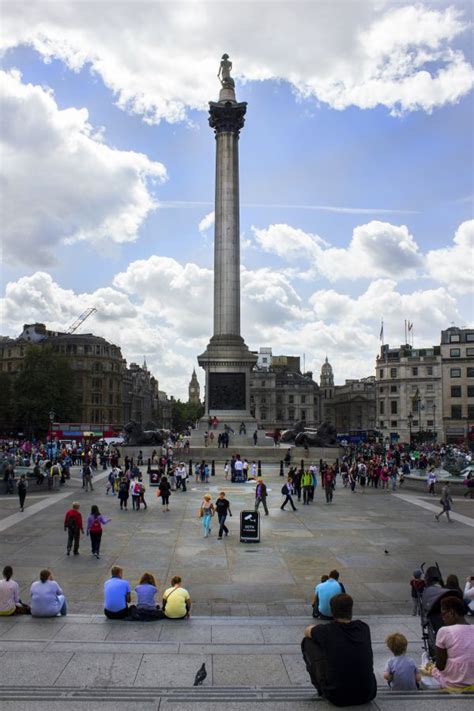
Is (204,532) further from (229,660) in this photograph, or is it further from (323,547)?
(229,660)

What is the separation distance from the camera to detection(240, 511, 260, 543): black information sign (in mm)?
19078

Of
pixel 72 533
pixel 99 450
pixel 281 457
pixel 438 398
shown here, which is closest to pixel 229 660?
pixel 72 533

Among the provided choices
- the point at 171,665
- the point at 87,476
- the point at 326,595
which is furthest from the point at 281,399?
the point at 171,665

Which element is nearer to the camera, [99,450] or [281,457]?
[281,457]

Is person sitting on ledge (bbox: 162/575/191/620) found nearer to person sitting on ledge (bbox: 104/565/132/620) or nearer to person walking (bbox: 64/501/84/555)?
person sitting on ledge (bbox: 104/565/132/620)

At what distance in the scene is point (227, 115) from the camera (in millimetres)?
67125

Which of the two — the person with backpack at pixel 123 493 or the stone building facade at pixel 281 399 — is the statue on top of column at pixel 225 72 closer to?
the person with backpack at pixel 123 493

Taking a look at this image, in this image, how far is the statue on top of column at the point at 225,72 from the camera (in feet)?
229

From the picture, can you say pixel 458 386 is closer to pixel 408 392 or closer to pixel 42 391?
pixel 408 392

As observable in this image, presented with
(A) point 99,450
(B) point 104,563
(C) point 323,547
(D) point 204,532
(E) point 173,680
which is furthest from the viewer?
(A) point 99,450

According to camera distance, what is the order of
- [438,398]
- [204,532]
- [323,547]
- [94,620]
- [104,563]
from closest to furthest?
[94,620]
[104,563]
[323,547]
[204,532]
[438,398]

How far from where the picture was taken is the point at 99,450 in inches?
2228

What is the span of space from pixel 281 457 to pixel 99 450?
16879 millimetres

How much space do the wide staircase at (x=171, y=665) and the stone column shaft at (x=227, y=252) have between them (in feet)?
178
